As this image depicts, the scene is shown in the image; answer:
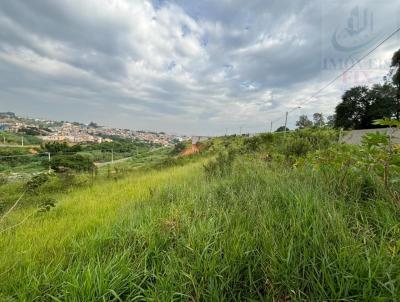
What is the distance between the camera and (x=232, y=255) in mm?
1632

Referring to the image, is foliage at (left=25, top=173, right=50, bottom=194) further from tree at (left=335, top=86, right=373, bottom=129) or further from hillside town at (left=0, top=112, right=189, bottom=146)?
tree at (left=335, top=86, right=373, bottom=129)

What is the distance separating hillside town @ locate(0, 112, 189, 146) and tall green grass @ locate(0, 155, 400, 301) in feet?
143

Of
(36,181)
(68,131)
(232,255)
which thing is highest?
(68,131)

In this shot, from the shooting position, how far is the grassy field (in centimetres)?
136

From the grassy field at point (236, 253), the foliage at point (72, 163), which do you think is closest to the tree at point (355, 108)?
the foliage at point (72, 163)

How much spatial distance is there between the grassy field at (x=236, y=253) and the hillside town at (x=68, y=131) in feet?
143

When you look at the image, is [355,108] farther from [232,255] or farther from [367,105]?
[232,255]

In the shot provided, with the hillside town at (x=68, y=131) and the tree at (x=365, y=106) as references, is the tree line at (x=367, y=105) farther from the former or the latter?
the hillside town at (x=68, y=131)

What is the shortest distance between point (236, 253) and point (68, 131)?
6492 cm

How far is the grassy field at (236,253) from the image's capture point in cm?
136

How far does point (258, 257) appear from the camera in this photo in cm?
160

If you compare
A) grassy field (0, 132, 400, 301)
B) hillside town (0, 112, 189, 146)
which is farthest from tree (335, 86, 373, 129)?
grassy field (0, 132, 400, 301)

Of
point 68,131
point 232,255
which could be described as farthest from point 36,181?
point 68,131

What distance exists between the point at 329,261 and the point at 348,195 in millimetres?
1147
